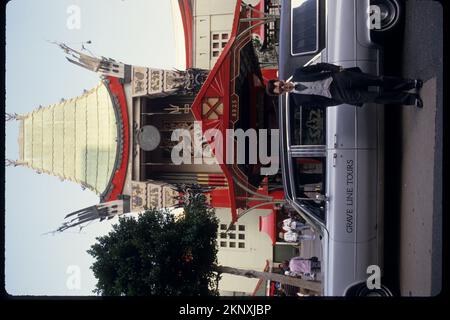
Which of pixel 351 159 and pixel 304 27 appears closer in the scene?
pixel 351 159

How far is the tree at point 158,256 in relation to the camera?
30.1ft

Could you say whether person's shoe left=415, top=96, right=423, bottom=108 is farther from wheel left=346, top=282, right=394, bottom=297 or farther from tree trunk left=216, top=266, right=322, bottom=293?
tree trunk left=216, top=266, right=322, bottom=293

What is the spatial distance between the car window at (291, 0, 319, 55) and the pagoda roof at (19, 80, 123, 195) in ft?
23.3

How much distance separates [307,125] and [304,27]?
1.90m

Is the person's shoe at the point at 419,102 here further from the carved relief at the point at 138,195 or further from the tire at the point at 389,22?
the carved relief at the point at 138,195

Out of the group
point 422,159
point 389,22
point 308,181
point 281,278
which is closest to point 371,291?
point 308,181

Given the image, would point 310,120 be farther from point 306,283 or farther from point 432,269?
point 306,283

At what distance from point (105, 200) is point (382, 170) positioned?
9290 mm

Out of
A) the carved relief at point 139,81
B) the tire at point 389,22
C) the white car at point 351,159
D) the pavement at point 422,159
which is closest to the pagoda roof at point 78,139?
the carved relief at point 139,81

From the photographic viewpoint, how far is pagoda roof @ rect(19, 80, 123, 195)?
1359cm

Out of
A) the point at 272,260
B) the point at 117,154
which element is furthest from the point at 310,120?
the point at 117,154

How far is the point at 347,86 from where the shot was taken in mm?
6523

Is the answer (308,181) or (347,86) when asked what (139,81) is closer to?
(308,181)

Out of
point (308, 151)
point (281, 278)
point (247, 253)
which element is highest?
point (308, 151)
